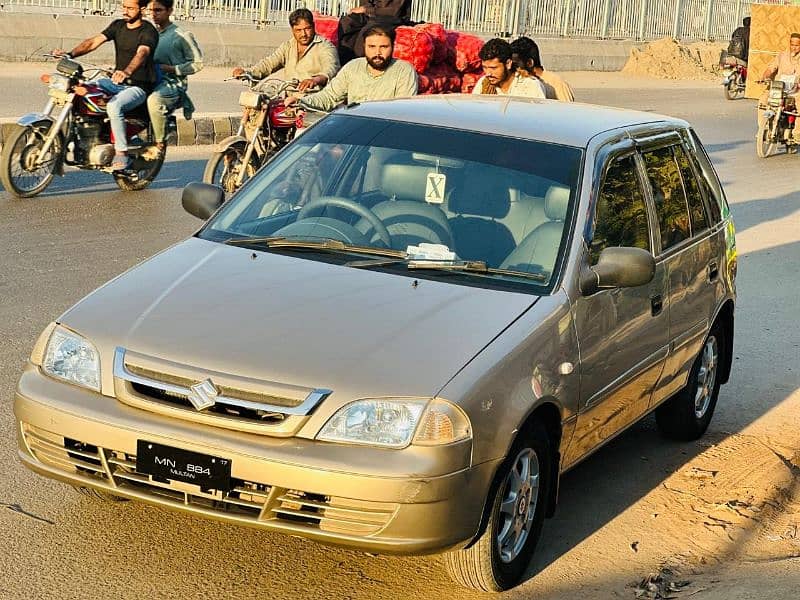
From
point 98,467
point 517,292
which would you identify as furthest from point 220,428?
point 517,292

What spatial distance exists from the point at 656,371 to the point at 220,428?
2.37 metres

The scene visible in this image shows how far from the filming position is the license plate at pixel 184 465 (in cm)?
442

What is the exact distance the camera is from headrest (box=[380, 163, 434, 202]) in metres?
5.85

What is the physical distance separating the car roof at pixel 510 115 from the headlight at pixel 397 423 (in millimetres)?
1839

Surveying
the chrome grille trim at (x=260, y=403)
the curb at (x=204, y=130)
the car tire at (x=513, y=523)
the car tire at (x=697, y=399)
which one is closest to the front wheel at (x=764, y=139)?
the curb at (x=204, y=130)

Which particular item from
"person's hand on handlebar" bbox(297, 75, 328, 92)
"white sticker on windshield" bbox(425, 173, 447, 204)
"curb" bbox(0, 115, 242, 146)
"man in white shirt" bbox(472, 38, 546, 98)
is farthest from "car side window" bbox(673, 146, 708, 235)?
"curb" bbox(0, 115, 242, 146)

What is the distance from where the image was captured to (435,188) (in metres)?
5.84

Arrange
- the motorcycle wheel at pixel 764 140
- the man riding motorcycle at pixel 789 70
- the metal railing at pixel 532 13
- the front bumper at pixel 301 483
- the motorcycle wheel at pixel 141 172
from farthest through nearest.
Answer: the metal railing at pixel 532 13 < the man riding motorcycle at pixel 789 70 < the motorcycle wheel at pixel 764 140 < the motorcycle wheel at pixel 141 172 < the front bumper at pixel 301 483

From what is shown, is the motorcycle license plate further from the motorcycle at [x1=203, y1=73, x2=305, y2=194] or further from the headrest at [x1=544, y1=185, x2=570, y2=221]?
the headrest at [x1=544, y1=185, x2=570, y2=221]

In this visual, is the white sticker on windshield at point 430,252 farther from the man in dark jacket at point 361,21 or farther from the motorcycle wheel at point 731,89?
the motorcycle wheel at point 731,89

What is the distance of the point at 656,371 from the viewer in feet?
20.3

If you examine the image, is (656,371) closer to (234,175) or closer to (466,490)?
(466,490)

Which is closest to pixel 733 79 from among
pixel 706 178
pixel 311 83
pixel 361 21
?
pixel 361 21

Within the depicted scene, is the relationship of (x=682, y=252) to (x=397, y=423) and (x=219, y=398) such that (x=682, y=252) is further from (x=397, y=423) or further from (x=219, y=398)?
(x=219, y=398)
